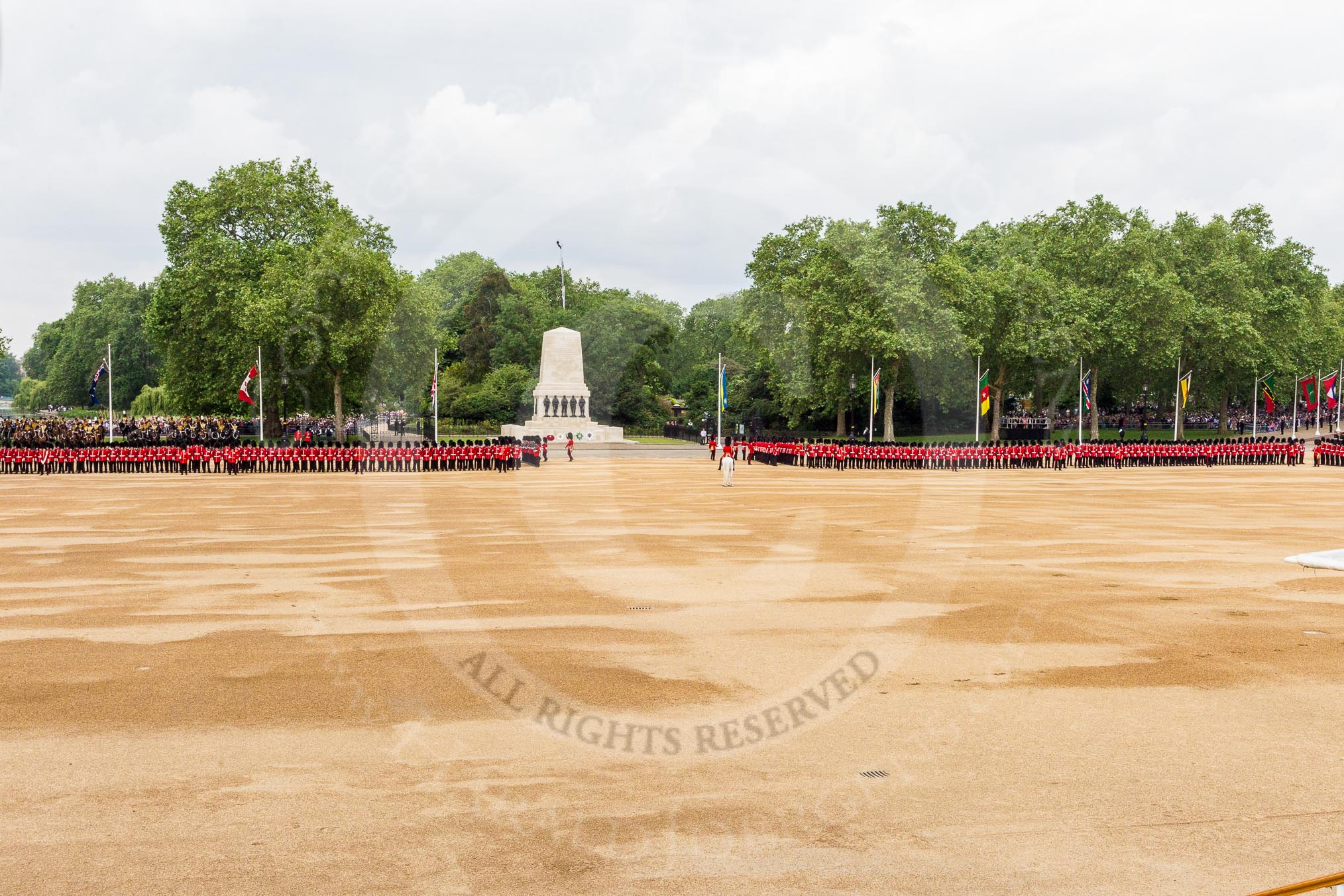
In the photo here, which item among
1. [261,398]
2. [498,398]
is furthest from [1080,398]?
[498,398]

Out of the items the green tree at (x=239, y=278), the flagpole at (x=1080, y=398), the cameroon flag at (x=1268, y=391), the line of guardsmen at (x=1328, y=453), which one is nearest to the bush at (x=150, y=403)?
the green tree at (x=239, y=278)

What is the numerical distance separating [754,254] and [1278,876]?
6939cm

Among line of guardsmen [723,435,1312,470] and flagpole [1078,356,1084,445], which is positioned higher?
flagpole [1078,356,1084,445]

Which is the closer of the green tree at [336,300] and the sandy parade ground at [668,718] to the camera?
the sandy parade ground at [668,718]

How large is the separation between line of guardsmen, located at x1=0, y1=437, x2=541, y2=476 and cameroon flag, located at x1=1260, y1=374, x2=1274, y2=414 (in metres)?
42.9

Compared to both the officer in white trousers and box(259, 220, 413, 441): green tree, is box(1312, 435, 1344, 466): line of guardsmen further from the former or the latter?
box(259, 220, 413, 441): green tree

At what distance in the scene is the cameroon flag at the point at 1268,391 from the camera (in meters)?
58.6

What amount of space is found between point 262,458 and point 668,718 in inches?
1282

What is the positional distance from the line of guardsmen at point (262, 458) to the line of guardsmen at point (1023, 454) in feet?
31.3

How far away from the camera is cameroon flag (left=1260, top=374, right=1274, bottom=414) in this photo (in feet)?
192

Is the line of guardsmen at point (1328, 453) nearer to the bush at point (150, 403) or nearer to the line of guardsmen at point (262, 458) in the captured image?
the line of guardsmen at point (262, 458)

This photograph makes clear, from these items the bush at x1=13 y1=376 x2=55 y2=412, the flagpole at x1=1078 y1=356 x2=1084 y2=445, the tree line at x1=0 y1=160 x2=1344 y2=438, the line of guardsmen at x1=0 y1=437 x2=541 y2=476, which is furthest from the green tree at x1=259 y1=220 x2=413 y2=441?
the bush at x1=13 y1=376 x2=55 y2=412

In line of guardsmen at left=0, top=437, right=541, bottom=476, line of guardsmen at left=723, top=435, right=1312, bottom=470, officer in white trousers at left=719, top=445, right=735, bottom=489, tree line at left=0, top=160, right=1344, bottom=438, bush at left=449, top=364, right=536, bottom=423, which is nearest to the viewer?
officer in white trousers at left=719, top=445, right=735, bottom=489

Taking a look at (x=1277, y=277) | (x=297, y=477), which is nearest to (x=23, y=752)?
(x=297, y=477)
